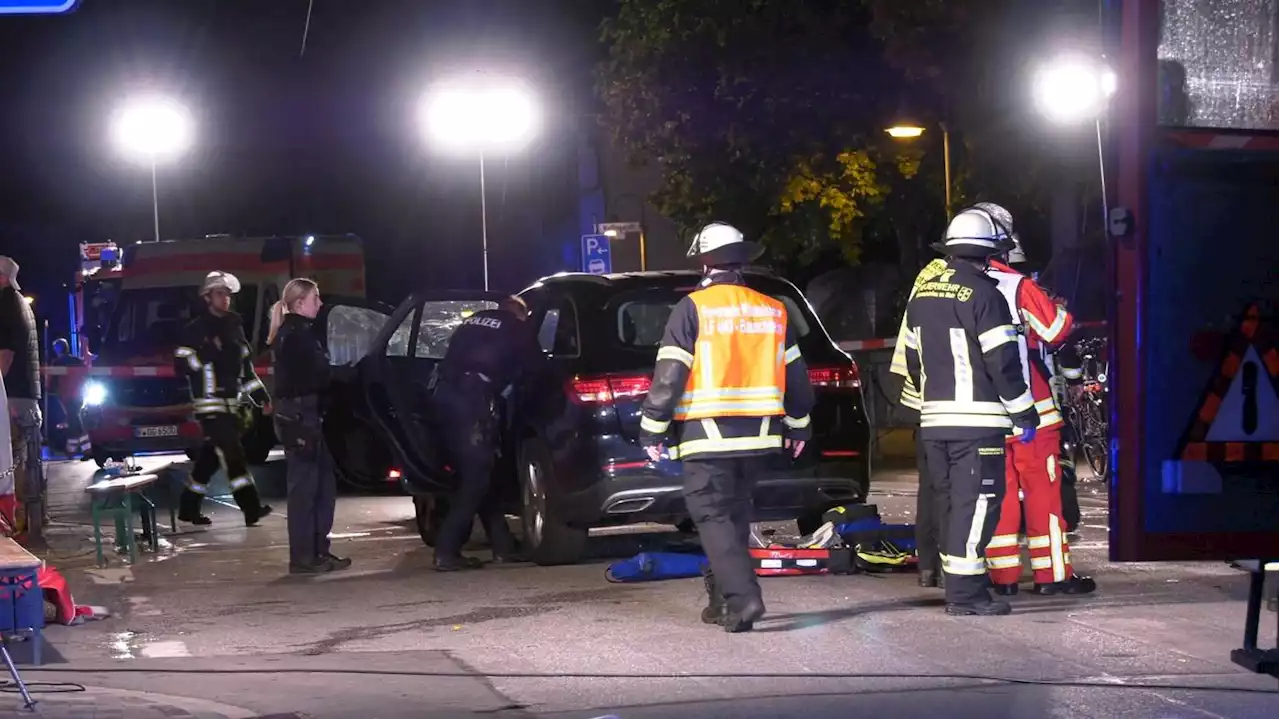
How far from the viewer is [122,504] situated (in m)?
12.4

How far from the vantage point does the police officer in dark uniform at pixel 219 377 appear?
14.2 m

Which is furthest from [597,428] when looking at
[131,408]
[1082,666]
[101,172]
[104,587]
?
[101,172]

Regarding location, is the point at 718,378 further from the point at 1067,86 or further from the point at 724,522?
the point at 1067,86

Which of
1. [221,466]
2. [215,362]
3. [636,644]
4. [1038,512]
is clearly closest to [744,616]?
[636,644]

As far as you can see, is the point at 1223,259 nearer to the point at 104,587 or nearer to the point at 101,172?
the point at 104,587

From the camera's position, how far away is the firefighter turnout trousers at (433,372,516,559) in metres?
11.2

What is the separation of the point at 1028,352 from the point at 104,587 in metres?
5.44

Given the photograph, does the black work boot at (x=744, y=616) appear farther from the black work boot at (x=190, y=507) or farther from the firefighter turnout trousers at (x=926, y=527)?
the black work boot at (x=190, y=507)

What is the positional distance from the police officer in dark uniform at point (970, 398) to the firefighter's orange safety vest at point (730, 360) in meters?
0.80

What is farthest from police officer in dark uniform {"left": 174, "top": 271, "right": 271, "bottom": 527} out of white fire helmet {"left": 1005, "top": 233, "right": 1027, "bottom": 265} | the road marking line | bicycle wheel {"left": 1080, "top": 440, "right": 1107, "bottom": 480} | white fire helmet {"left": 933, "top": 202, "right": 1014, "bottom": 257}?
bicycle wheel {"left": 1080, "top": 440, "right": 1107, "bottom": 480}

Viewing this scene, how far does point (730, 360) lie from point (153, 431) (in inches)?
→ 532

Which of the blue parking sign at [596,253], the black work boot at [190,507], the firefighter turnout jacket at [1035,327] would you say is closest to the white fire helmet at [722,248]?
the firefighter turnout jacket at [1035,327]

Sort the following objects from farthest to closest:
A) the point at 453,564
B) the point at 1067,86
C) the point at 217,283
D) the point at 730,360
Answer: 1. the point at 1067,86
2. the point at 217,283
3. the point at 453,564
4. the point at 730,360

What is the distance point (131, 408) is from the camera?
2094 cm
